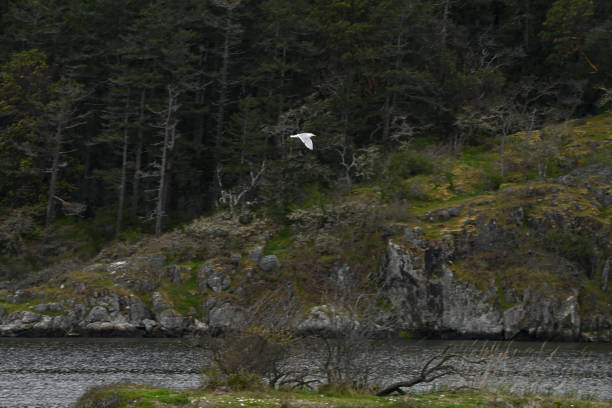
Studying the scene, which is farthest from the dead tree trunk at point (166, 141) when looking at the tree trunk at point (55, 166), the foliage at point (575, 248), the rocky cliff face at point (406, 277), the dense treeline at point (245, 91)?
the foliage at point (575, 248)

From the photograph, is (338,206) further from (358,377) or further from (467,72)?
(358,377)

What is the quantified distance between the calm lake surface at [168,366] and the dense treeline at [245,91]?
19.5m

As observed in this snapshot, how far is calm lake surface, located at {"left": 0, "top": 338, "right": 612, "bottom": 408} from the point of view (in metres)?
25.4

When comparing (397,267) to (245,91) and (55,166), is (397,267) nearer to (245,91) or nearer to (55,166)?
(245,91)

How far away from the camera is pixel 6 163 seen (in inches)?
2398

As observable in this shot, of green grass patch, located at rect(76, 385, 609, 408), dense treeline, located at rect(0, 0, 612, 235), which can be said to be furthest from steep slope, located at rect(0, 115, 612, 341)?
green grass patch, located at rect(76, 385, 609, 408)

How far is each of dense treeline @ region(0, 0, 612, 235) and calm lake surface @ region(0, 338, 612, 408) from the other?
1947 cm

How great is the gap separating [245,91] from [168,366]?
39953 millimetres

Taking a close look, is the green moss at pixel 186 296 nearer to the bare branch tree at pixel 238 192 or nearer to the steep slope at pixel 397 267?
the steep slope at pixel 397 267

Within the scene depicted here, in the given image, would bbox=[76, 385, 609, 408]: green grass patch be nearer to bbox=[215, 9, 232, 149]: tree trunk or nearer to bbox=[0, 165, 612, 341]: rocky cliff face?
bbox=[0, 165, 612, 341]: rocky cliff face

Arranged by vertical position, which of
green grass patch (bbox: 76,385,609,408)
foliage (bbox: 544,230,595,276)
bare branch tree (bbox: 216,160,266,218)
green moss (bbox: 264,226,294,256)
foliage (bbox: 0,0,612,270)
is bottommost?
green grass patch (bbox: 76,385,609,408)

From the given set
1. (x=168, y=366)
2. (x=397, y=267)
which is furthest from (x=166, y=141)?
(x=168, y=366)

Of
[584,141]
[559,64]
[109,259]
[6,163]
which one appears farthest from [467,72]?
[6,163]

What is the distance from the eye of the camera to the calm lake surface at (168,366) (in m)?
25.4
